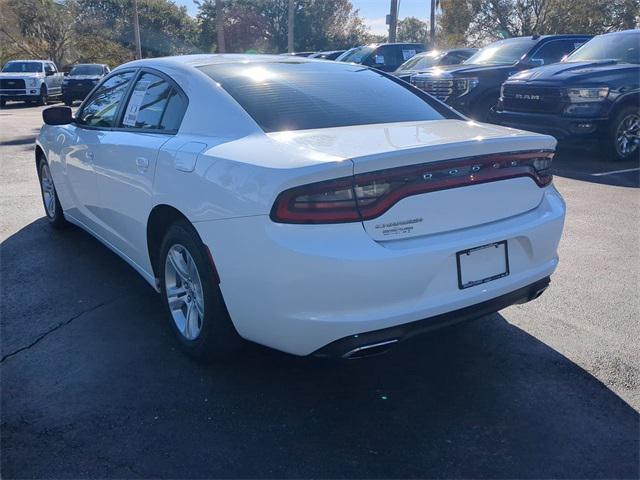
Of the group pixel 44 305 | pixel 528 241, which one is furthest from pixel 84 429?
pixel 528 241

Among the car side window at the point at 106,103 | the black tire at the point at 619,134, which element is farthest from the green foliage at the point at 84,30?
the car side window at the point at 106,103

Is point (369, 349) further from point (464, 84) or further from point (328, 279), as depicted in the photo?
point (464, 84)

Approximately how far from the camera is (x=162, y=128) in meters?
3.84

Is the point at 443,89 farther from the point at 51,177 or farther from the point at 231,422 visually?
the point at 231,422

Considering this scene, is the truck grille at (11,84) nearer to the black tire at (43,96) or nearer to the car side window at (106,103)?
the black tire at (43,96)

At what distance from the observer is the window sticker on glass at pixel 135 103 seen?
4.24 metres

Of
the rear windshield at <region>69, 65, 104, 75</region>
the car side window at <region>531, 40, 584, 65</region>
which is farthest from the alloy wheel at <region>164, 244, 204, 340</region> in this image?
the rear windshield at <region>69, 65, 104, 75</region>

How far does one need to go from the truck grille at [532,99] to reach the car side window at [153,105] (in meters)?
6.84

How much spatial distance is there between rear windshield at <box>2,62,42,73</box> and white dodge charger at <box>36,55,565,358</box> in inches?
934

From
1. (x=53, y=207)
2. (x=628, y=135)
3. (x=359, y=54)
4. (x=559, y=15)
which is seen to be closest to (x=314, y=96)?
(x=53, y=207)

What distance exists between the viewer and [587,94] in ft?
29.7

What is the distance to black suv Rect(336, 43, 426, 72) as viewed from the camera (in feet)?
58.2

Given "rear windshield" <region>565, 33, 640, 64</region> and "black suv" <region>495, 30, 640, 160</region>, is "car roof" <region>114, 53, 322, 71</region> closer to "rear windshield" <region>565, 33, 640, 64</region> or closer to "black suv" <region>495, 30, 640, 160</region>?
"black suv" <region>495, 30, 640, 160</region>

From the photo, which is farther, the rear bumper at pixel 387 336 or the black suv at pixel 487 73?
the black suv at pixel 487 73
